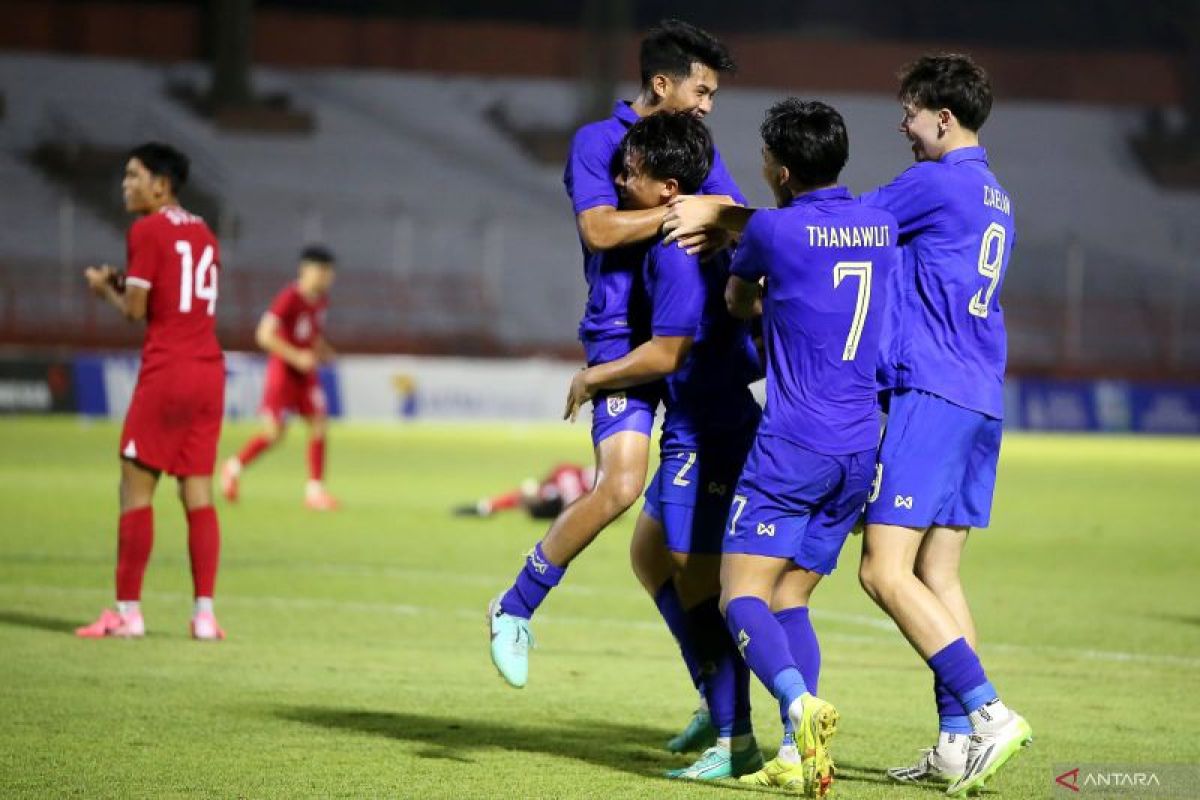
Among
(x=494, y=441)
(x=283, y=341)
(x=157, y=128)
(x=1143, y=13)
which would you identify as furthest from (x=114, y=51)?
(x=283, y=341)

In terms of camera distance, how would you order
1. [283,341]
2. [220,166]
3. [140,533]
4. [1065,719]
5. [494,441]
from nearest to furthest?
1. [1065,719]
2. [140,533]
3. [283,341]
4. [494,441]
5. [220,166]

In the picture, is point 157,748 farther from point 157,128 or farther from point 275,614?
point 157,128

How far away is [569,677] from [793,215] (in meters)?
3.36

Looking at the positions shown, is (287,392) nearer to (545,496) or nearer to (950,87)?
(545,496)

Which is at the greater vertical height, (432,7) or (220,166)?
(432,7)

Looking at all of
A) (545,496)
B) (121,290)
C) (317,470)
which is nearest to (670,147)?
(121,290)

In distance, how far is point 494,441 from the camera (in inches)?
1104

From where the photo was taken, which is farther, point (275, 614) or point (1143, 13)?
point (1143, 13)

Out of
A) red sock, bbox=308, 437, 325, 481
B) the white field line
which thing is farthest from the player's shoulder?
red sock, bbox=308, 437, 325, 481

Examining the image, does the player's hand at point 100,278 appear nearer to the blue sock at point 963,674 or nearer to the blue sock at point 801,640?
the blue sock at point 801,640

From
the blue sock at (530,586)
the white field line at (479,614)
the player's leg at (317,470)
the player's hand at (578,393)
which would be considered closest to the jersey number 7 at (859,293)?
the player's hand at (578,393)

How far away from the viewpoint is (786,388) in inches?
241

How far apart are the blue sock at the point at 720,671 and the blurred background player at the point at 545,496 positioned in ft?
28.3

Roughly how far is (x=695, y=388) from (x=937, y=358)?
2.83ft
